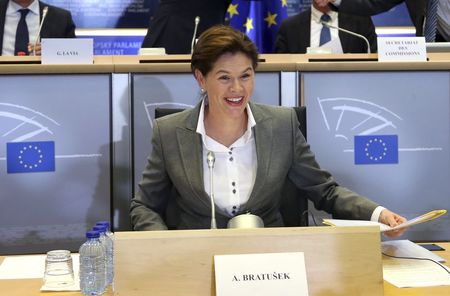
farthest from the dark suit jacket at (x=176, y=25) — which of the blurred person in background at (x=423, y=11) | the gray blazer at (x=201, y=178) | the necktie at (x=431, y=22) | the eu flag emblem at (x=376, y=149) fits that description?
the gray blazer at (x=201, y=178)

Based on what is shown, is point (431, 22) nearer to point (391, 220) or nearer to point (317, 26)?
point (317, 26)

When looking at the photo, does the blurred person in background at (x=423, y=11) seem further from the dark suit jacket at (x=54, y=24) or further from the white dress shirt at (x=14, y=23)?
the white dress shirt at (x=14, y=23)

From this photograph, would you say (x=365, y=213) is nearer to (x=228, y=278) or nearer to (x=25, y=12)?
(x=228, y=278)

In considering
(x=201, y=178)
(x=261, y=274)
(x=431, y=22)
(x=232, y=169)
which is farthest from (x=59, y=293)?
(x=431, y=22)

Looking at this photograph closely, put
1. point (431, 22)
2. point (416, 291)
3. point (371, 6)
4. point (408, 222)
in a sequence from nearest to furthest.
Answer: point (416, 291) → point (408, 222) → point (431, 22) → point (371, 6)

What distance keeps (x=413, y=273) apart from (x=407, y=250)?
209 millimetres

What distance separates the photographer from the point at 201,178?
204cm

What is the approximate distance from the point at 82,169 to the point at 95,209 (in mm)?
188

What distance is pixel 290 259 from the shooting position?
134cm

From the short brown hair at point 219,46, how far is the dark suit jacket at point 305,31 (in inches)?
91.9

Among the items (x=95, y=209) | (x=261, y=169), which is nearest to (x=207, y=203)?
(x=261, y=169)

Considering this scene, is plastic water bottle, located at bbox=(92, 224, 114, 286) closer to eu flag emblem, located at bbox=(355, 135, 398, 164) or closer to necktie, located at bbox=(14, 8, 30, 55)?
eu flag emblem, located at bbox=(355, 135, 398, 164)

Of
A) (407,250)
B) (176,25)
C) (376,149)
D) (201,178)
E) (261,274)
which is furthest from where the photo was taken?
(176,25)

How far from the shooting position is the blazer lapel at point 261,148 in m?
2.07
